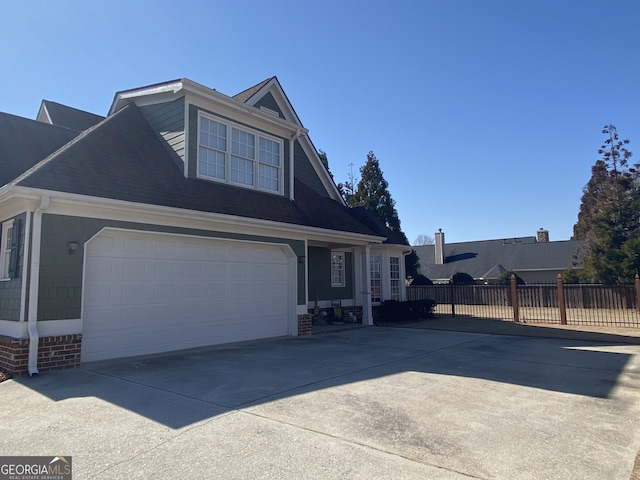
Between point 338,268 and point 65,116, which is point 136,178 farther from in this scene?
point 338,268

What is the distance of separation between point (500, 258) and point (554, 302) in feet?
55.5

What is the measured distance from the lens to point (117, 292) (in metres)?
8.73

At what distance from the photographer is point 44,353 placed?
7465mm

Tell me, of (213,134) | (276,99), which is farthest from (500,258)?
(213,134)

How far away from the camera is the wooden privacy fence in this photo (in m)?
16.7

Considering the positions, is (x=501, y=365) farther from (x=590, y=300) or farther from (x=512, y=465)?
(x=590, y=300)

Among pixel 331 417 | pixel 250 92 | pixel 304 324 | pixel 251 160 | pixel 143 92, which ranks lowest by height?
pixel 331 417

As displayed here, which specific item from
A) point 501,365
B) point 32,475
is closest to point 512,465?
point 32,475

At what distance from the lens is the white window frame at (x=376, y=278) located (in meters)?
17.9

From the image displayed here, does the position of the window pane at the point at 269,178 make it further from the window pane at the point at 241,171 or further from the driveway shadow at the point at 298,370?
the driveway shadow at the point at 298,370

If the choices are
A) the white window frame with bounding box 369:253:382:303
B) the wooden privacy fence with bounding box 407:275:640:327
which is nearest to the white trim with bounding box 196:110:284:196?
the white window frame with bounding box 369:253:382:303

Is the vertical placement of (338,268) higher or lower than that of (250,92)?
lower

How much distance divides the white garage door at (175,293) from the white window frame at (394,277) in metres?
7.23

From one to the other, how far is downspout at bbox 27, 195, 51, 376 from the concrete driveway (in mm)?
399
